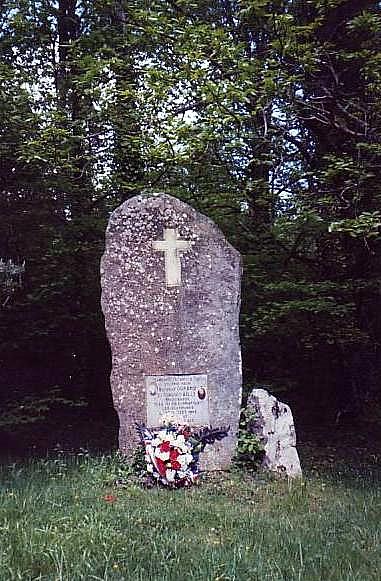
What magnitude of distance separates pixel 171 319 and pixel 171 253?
0.63 m

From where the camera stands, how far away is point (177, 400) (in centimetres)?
671

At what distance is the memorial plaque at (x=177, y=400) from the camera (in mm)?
6660

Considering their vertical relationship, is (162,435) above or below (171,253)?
below

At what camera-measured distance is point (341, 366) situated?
10070 millimetres

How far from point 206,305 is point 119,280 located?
850 millimetres

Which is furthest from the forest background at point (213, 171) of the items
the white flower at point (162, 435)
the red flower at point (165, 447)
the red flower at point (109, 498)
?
the red flower at point (109, 498)

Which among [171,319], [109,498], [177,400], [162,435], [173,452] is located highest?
[171,319]

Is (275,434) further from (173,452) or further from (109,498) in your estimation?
(109,498)

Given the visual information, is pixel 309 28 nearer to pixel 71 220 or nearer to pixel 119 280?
pixel 119 280

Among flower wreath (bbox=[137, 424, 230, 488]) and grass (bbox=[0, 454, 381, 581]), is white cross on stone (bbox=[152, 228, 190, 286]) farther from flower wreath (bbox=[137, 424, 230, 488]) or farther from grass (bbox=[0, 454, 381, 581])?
grass (bbox=[0, 454, 381, 581])

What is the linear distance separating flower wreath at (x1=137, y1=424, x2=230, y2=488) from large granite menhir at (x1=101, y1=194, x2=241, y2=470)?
0.23 meters

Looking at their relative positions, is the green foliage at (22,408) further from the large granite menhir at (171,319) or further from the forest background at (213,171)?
the large granite menhir at (171,319)

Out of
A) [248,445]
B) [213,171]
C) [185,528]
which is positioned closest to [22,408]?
[248,445]

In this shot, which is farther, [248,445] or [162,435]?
[248,445]
